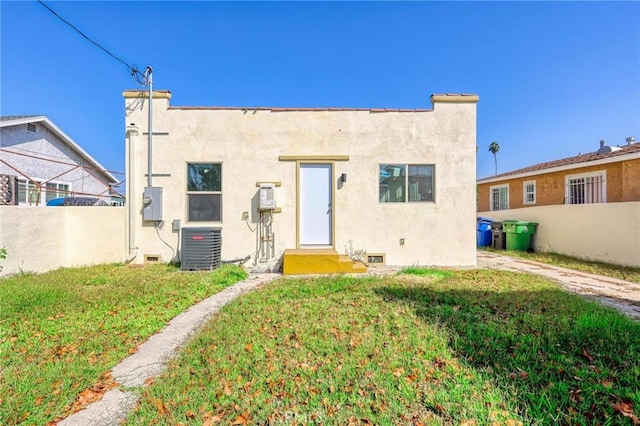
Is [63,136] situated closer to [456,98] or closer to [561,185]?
[456,98]

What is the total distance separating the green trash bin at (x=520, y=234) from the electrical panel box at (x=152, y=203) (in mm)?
11997

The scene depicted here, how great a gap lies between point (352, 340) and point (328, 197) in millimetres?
4588

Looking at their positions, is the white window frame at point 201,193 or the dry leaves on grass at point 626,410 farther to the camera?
the white window frame at point 201,193

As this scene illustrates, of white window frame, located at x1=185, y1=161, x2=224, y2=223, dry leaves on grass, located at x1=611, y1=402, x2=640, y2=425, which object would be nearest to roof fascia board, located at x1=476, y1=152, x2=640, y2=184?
dry leaves on grass, located at x1=611, y1=402, x2=640, y2=425

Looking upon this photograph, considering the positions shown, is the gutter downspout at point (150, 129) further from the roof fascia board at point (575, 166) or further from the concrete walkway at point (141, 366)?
the roof fascia board at point (575, 166)

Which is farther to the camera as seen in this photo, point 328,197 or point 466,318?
point 328,197

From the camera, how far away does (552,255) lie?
9.35m

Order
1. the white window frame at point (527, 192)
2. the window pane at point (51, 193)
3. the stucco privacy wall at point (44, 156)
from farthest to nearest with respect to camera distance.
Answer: the white window frame at point (527, 192), the window pane at point (51, 193), the stucco privacy wall at point (44, 156)

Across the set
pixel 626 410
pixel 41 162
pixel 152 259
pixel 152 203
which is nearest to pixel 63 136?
pixel 41 162

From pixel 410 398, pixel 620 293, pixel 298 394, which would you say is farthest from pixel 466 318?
pixel 620 293

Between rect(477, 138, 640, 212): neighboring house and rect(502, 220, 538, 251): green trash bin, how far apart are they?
7.29ft

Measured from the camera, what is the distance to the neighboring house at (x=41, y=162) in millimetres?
10109

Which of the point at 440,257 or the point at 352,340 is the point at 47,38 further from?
the point at 440,257

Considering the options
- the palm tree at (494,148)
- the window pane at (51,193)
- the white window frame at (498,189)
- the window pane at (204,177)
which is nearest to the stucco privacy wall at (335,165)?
the window pane at (204,177)
